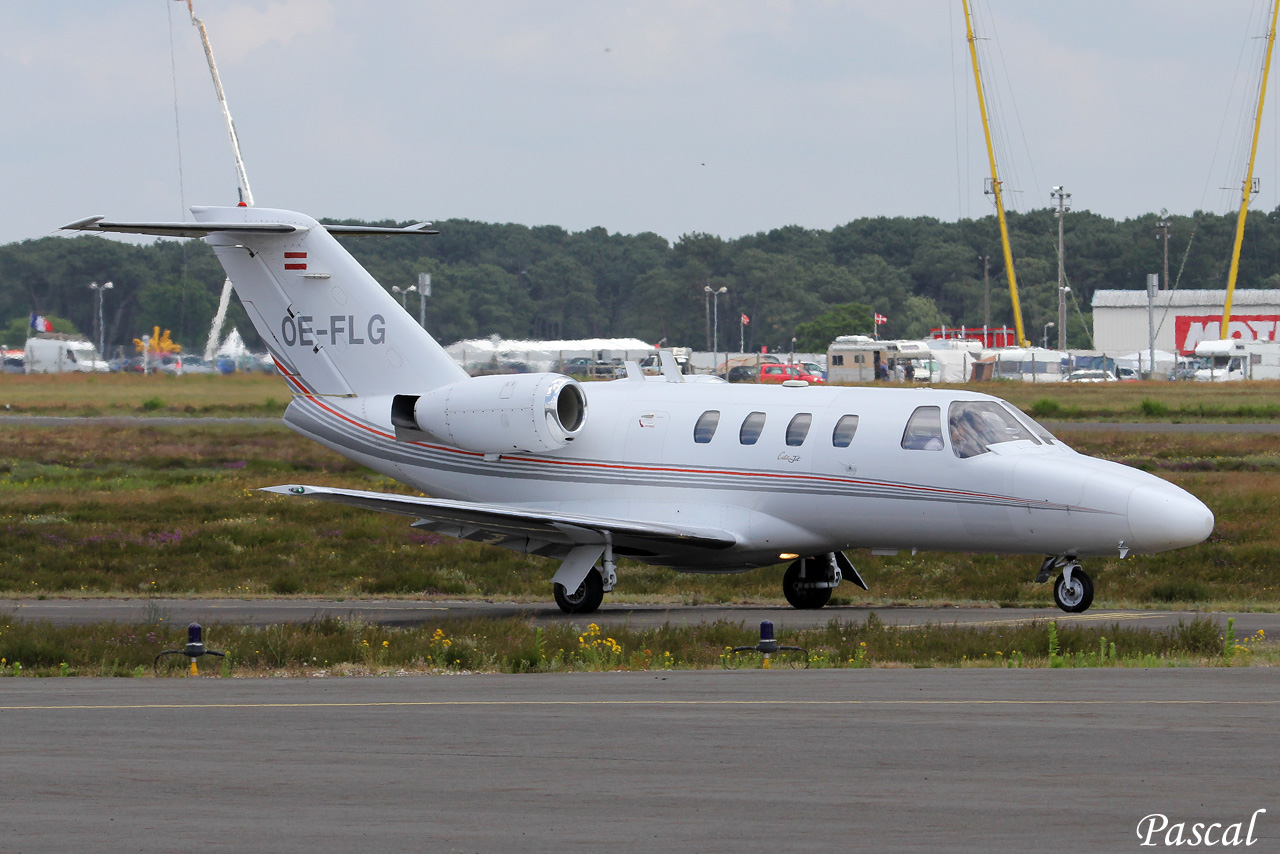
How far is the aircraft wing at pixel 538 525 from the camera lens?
66.7 ft

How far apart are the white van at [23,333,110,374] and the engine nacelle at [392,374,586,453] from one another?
120ft

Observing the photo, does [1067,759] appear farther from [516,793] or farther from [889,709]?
[516,793]

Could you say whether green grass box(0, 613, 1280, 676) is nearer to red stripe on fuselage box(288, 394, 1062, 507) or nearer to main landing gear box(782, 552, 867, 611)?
red stripe on fuselage box(288, 394, 1062, 507)

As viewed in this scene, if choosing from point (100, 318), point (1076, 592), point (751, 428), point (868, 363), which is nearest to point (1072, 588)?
point (1076, 592)

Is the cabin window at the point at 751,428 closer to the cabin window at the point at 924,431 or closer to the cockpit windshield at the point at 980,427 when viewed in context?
the cabin window at the point at 924,431

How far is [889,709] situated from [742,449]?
9.45 meters

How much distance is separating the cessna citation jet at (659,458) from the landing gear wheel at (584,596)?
1.1 inches

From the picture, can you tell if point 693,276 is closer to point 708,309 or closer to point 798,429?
point 708,309

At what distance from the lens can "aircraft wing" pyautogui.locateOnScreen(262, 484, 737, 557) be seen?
20.3 m

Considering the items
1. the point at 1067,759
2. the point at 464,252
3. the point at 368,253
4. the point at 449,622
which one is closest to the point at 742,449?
the point at 449,622

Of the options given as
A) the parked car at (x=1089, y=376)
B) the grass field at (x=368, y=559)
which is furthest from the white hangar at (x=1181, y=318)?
the grass field at (x=368, y=559)

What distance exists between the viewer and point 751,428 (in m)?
21.2

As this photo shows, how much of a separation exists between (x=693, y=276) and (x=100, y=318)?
231ft

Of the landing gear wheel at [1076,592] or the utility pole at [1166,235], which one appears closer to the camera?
the landing gear wheel at [1076,592]
